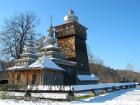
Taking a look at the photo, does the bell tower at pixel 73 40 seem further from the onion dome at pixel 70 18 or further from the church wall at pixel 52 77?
the church wall at pixel 52 77

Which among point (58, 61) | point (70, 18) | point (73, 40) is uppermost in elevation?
point (70, 18)

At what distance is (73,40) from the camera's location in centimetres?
4422

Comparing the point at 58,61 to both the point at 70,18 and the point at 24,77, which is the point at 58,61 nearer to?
the point at 24,77

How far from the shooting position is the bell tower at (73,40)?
43656mm

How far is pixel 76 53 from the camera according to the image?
43438mm

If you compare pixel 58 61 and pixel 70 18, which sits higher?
pixel 70 18

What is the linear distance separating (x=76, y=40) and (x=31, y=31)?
34.3 ft

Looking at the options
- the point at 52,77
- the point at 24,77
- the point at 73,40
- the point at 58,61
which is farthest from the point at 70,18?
the point at 24,77

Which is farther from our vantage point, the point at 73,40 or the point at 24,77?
the point at 73,40

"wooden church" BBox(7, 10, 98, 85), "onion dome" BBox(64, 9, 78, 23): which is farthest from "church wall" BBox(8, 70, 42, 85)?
"onion dome" BBox(64, 9, 78, 23)

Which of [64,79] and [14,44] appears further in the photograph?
[14,44]

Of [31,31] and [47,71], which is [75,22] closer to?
[31,31]

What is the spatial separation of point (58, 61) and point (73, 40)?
6.51 m

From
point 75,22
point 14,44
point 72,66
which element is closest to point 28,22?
point 14,44
